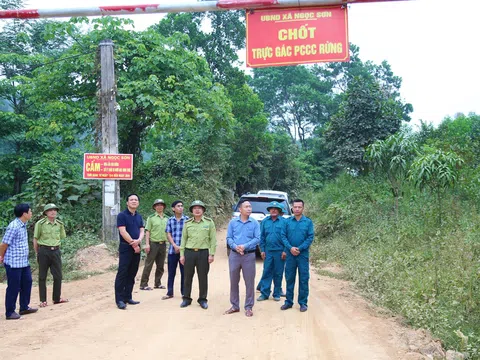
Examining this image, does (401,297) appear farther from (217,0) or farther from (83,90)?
(83,90)

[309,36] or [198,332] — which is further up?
[309,36]

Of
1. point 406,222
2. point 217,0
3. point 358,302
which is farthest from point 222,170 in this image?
point 217,0

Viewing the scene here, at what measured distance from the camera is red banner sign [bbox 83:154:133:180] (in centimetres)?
1271

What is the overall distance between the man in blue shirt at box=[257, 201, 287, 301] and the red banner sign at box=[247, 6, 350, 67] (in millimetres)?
2774

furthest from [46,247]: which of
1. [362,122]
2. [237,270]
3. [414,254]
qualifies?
[362,122]

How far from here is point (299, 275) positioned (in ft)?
25.1

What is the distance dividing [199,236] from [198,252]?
0.84 ft

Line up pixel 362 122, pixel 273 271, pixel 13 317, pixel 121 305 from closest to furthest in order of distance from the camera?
pixel 13 317 → pixel 121 305 → pixel 273 271 → pixel 362 122

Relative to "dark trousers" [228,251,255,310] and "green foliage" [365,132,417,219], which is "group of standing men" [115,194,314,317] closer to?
"dark trousers" [228,251,255,310]

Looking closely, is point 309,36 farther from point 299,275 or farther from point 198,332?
point 198,332

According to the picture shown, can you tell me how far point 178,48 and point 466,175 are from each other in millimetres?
9682

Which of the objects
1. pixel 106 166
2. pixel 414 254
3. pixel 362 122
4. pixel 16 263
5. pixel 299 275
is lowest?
pixel 414 254

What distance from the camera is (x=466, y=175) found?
1386 cm

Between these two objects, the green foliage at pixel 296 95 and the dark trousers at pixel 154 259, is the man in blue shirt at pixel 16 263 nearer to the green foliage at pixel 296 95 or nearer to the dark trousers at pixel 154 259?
the dark trousers at pixel 154 259
